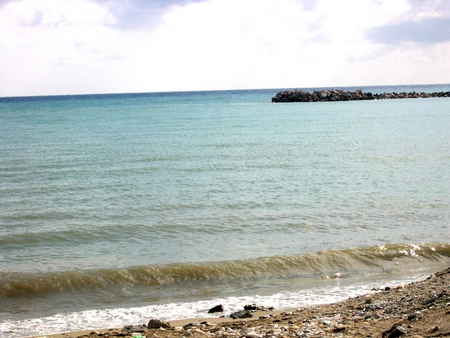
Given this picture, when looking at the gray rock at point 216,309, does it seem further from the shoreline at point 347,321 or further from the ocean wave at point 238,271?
the ocean wave at point 238,271

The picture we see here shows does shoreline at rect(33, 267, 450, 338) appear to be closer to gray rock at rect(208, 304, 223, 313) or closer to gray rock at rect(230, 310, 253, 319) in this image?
gray rock at rect(230, 310, 253, 319)

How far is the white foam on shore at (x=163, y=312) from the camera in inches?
337

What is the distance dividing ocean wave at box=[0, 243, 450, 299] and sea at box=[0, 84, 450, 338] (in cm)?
4

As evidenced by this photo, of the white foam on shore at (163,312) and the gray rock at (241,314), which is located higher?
the gray rock at (241,314)

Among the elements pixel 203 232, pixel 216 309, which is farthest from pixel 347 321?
pixel 203 232

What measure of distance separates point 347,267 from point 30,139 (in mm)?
28478

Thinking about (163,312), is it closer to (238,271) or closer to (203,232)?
(238,271)

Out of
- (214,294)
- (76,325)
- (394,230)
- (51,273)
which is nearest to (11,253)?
(51,273)

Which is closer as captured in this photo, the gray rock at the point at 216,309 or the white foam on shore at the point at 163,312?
the white foam on shore at the point at 163,312

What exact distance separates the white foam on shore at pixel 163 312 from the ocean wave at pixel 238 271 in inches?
43.4

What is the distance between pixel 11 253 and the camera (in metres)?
12.3

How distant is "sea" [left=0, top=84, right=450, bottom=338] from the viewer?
10102 millimetres

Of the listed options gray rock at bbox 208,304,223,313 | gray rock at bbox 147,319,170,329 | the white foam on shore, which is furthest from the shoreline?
the white foam on shore

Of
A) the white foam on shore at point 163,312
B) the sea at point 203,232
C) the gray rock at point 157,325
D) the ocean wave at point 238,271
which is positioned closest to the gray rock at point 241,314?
the white foam on shore at point 163,312
